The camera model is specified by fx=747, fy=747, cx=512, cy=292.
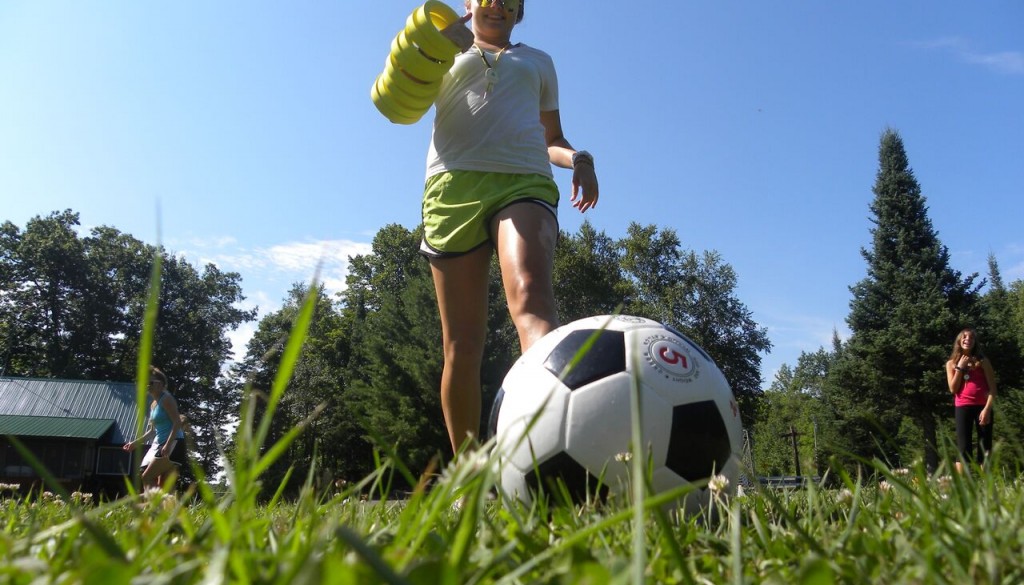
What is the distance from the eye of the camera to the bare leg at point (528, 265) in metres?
3.05

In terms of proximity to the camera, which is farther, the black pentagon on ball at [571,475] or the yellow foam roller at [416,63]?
the yellow foam roller at [416,63]

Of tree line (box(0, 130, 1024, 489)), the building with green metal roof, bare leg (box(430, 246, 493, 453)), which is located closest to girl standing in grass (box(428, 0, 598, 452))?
bare leg (box(430, 246, 493, 453))

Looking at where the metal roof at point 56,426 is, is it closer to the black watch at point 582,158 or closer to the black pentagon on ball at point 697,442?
the black watch at point 582,158

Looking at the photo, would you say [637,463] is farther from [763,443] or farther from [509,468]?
[763,443]

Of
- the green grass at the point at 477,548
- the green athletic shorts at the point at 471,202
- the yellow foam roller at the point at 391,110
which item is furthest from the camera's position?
the yellow foam roller at the point at 391,110

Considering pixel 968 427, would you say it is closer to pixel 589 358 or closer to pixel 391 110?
pixel 391 110

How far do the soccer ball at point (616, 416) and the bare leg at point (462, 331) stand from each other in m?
0.98

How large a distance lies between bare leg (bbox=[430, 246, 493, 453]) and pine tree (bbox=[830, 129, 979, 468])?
33.3m

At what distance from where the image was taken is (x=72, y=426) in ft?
119

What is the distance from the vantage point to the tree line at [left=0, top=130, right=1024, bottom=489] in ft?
114

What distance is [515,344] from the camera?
35062 mm

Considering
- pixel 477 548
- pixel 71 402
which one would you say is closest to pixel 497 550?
pixel 477 548

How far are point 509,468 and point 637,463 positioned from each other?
1.60 metres

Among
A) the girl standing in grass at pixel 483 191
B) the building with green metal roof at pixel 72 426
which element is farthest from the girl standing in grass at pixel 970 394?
the building with green metal roof at pixel 72 426
